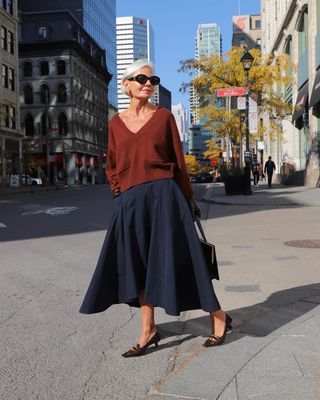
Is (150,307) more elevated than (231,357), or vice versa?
(150,307)

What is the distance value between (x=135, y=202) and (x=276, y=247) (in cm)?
569

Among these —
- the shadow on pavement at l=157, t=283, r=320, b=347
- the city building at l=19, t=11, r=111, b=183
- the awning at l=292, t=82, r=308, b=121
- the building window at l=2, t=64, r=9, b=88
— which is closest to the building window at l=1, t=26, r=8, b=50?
the building window at l=2, t=64, r=9, b=88

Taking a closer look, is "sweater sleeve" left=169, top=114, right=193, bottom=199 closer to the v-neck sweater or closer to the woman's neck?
the v-neck sweater

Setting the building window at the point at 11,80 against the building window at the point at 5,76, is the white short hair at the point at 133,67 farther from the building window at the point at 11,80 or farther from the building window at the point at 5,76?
the building window at the point at 11,80

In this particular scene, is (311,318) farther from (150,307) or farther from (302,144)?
(302,144)

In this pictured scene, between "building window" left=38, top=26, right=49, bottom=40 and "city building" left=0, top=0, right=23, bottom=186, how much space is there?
1937 cm

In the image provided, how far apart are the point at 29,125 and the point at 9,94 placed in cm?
2164

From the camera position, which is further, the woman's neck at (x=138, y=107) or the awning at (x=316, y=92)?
the awning at (x=316, y=92)

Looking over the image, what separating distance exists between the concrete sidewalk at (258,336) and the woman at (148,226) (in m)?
0.34

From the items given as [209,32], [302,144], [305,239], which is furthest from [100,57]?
[305,239]

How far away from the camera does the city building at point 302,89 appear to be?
29.0m

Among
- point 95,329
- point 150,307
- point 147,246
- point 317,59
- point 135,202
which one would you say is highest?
point 317,59

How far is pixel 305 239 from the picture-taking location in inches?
393

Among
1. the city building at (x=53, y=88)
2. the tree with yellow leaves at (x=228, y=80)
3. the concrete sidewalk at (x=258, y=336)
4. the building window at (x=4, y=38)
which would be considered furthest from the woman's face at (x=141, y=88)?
the city building at (x=53, y=88)
